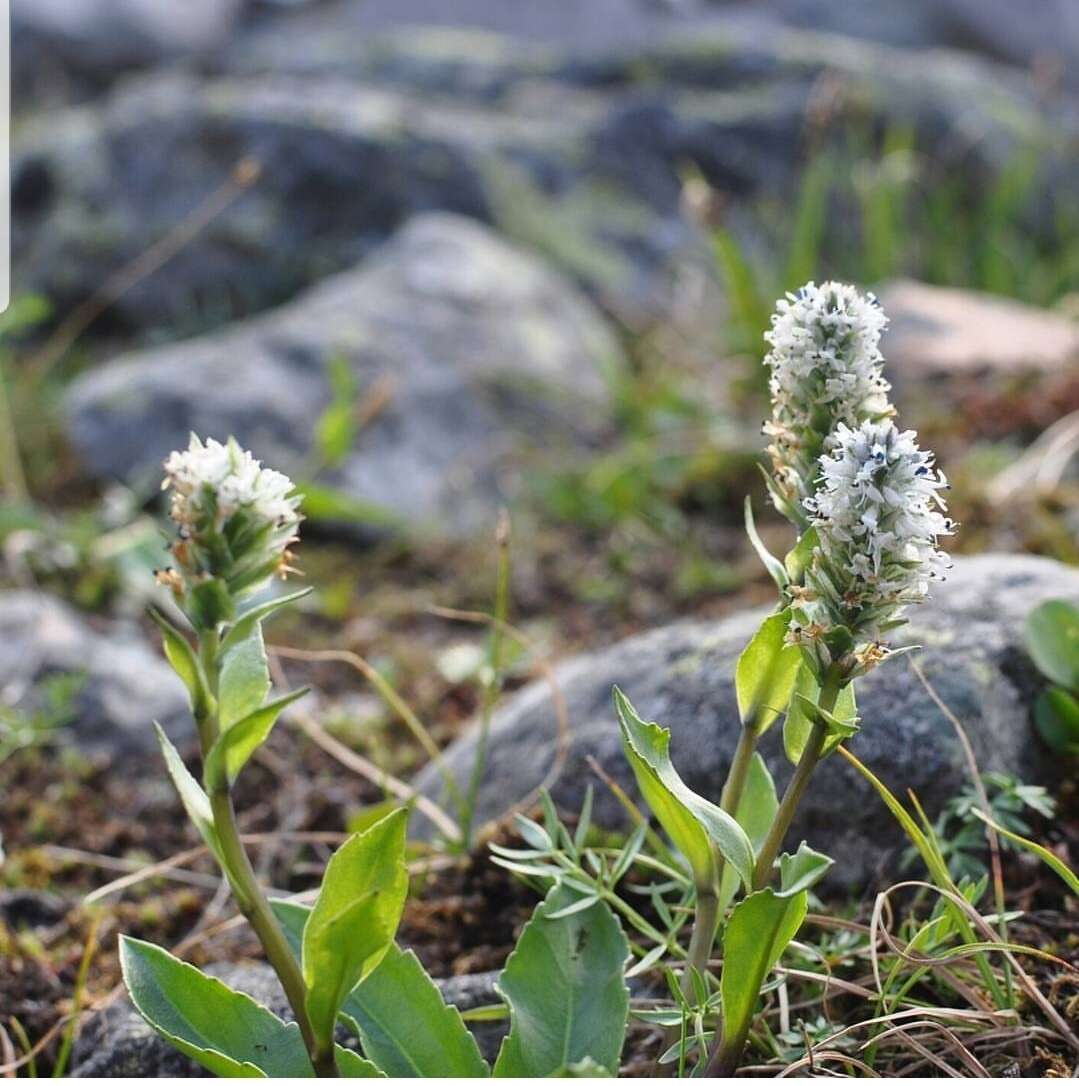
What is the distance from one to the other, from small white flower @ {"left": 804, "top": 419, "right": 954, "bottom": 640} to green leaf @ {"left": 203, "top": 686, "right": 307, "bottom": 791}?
0.59 m

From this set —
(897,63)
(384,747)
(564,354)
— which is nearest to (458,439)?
(564,354)

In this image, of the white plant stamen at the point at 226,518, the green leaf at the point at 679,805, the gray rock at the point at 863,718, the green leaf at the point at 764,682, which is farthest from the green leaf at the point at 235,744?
the gray rock at the point at 863,718

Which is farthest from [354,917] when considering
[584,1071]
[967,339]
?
[967,339]

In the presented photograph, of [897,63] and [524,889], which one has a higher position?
[897,63]

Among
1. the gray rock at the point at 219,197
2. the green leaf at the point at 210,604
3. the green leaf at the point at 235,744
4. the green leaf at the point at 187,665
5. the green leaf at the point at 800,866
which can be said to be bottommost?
the green leaf at the point at 800,866

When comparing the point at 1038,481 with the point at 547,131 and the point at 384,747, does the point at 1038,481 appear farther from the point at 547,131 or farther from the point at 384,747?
the point at 547,131

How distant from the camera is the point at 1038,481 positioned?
12.8 feet

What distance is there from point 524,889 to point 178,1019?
2.83ft

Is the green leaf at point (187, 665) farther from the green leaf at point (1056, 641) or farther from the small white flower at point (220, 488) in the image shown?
the green leaf at point (1056, 641)

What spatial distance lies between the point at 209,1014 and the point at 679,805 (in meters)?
0.62

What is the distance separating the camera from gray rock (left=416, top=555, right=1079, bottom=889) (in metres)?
2.16

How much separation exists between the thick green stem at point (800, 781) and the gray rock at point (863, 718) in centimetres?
64

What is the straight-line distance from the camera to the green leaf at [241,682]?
149 cm

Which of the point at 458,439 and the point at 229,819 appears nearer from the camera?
the point at 229,819
